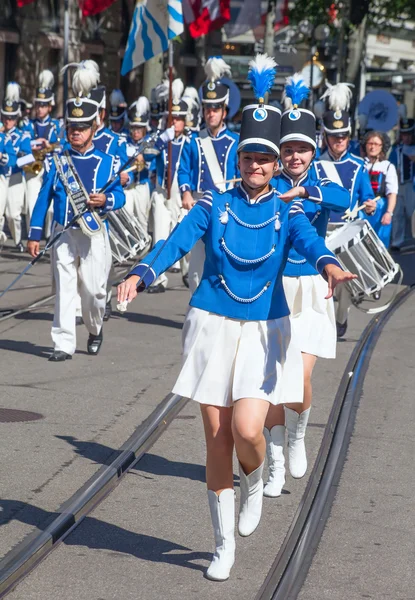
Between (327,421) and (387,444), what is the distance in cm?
62

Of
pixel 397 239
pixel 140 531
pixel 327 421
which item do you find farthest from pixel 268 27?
pixel 140 531

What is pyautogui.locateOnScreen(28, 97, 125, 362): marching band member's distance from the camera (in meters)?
10.7

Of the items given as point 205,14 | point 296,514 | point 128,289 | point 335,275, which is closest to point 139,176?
point 296,514

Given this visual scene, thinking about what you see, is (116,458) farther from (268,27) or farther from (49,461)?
(268,27)

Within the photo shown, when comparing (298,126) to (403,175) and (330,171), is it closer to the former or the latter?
(330,171)

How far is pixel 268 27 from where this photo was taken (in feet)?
120

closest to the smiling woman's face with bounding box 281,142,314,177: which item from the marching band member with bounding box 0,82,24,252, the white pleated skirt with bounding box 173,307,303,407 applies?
the white pleated skirt with bounding box 173,307,303,407

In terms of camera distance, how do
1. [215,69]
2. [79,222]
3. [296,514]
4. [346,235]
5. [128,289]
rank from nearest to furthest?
[128,289], [296,514], [346,235], [79,222], [215,69]

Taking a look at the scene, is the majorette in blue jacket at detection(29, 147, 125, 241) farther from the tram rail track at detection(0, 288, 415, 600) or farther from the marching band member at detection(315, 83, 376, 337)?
the tram rail track at detection(0, 288, 415, 600)

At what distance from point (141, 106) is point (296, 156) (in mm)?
11541

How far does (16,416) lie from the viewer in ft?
27.6

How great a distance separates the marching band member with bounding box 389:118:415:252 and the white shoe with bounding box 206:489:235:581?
16788mm

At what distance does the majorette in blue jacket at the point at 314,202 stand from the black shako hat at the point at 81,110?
3.58 metres

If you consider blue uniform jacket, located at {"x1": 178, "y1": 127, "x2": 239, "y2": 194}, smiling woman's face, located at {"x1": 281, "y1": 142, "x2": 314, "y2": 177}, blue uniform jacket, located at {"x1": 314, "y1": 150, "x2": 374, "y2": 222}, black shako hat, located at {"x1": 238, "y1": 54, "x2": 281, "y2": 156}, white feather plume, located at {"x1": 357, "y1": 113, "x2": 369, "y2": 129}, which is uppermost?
black shako hat, located at {"x1": 238, "y1": 54, "x2": 281, "y2": 156}
